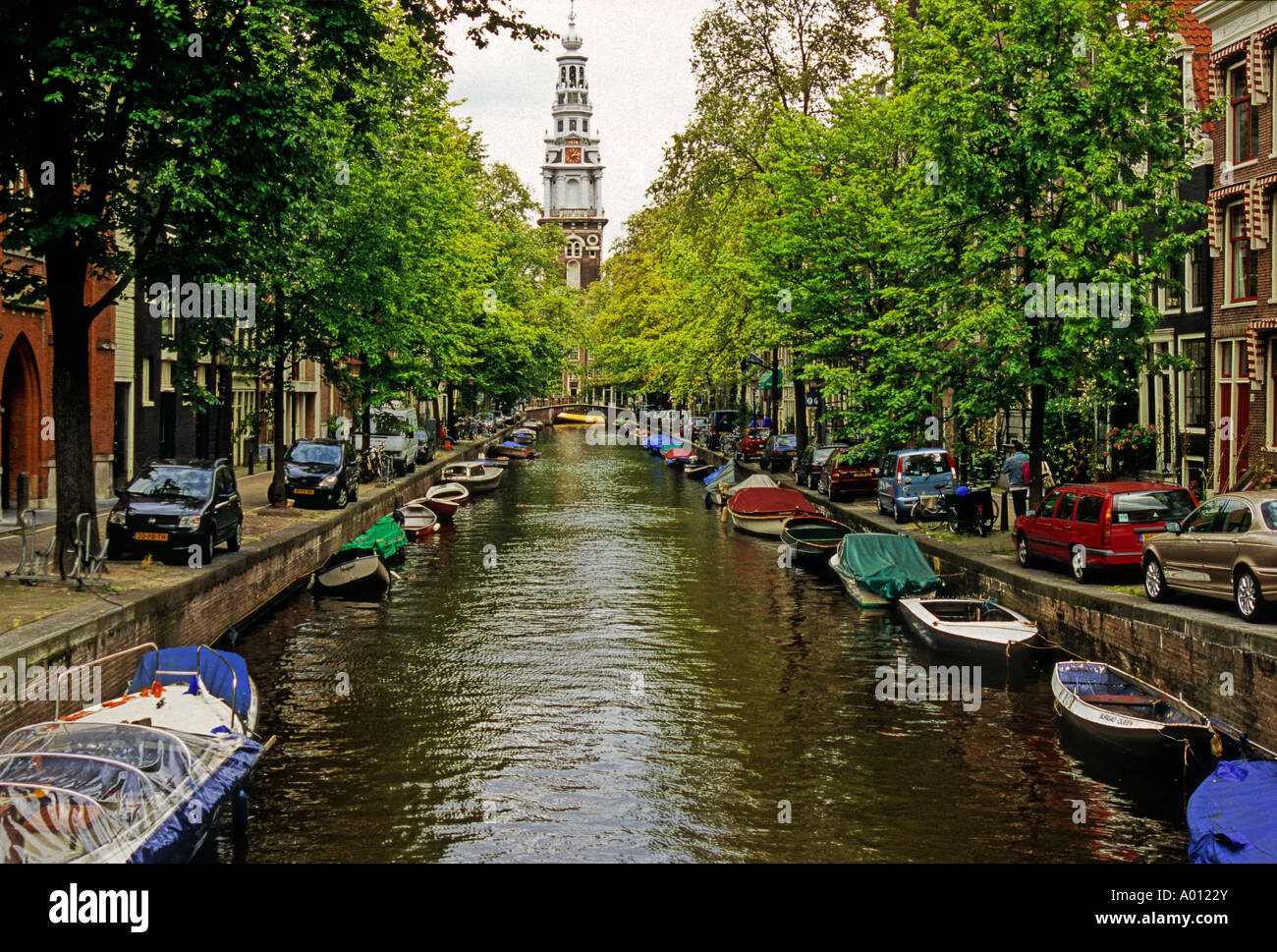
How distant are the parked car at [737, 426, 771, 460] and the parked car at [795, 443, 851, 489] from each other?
12568 millimetres

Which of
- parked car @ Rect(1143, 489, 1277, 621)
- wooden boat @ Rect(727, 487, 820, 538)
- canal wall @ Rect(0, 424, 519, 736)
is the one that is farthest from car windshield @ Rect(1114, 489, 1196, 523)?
wooden boat @ Rect(727, 487, 820, 538)

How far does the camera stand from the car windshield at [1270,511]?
51.4 feet

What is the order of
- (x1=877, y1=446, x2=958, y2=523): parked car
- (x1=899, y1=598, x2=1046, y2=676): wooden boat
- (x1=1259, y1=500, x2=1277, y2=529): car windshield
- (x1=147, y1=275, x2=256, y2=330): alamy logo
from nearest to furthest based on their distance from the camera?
1. (x1=1259, y1=500, x2=1277, y2=529): car windshield
2. (x1=899, y1=598, x2=1046, y2=676): wooden boat
3. (x1=147, y1=275, x2=256, y2=330): alamy logo
4. (x1=877, y1=446, x2=958, y2=523): parked car

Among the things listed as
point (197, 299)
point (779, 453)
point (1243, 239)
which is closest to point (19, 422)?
point (197, 299)

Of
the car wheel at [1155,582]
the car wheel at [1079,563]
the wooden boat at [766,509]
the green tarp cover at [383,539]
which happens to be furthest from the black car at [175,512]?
the wooden boat at [766,509]

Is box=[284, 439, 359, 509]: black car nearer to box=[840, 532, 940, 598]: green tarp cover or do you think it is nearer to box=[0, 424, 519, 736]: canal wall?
box=[0, 424, 519, 736]: canal wall

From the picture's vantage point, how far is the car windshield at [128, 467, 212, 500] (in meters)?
23.1

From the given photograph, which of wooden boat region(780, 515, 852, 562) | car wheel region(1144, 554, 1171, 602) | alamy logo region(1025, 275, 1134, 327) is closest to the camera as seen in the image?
car wheel region(1144, 554, 1171, 602)

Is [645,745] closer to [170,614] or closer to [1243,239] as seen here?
[170,614]

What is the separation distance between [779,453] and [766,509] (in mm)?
15660

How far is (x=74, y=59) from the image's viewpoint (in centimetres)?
1769

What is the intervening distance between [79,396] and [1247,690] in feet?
56.9

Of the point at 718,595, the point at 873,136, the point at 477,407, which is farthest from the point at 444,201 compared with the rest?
the point at 477,407

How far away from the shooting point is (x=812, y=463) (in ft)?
152
